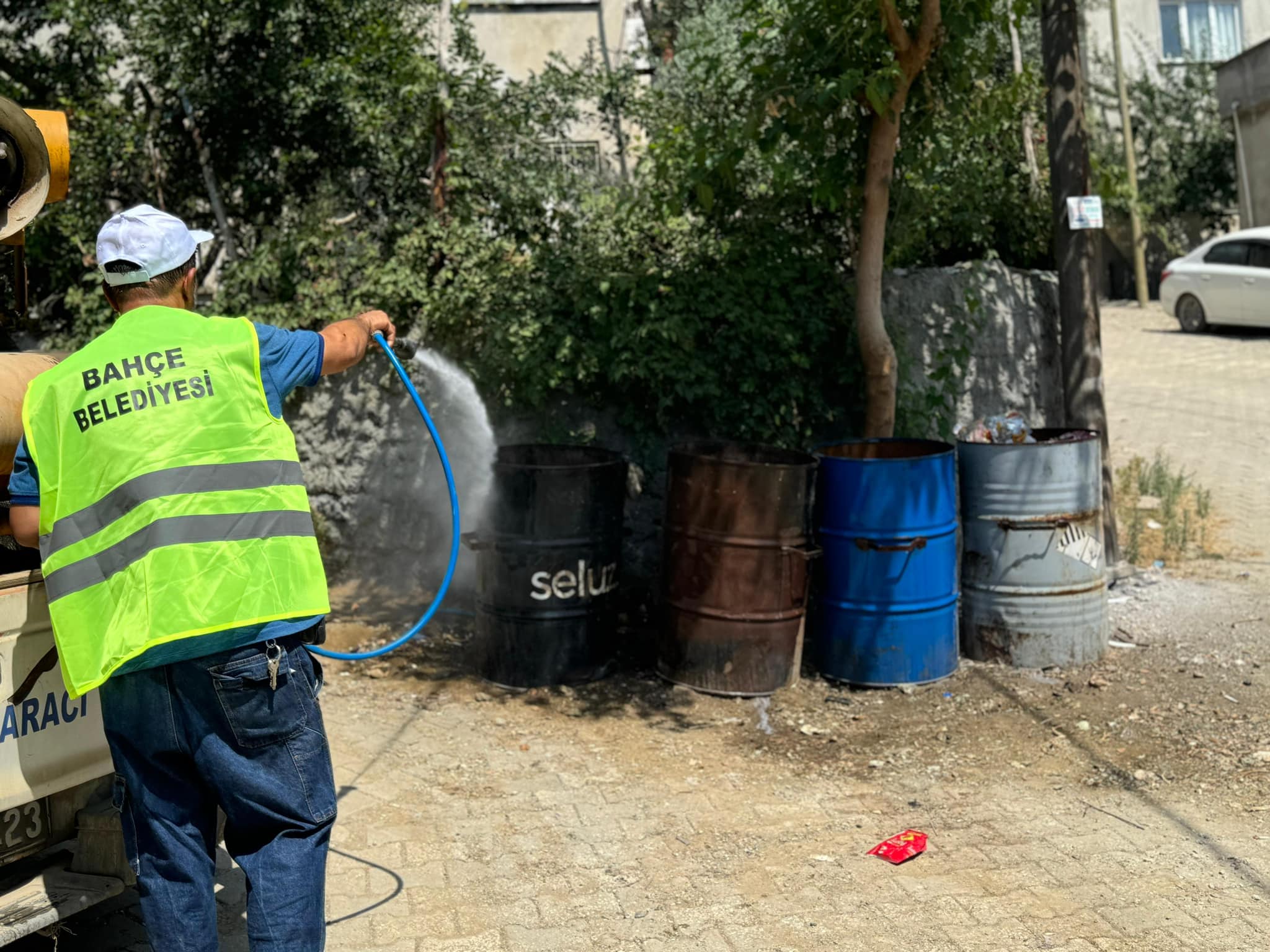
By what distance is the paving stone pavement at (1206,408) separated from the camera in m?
8.78

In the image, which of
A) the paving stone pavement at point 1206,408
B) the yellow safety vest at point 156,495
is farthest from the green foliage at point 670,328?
the yellow safety vest at point 156,495

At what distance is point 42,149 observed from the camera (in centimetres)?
332

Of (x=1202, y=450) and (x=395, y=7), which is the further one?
(x=1202, y=450)

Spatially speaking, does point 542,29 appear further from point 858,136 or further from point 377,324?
point 377,324

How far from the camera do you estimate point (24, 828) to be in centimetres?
298

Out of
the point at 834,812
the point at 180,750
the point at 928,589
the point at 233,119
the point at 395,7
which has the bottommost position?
the point at 834,812

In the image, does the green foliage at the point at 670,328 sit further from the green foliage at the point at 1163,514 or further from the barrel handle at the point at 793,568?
the green foliage at the point at 1163,514

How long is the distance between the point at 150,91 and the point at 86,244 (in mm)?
1196

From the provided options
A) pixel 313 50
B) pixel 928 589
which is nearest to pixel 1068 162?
pixel 928 589

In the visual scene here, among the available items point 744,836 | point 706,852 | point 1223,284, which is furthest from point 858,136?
point 1223,284

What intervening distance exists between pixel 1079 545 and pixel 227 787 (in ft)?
14.1

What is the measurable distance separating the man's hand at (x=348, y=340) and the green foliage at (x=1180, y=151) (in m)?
20.0

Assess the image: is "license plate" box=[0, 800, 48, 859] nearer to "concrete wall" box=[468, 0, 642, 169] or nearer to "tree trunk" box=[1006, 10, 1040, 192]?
"tree trunk" box=[1006, 10, 1040, 192]

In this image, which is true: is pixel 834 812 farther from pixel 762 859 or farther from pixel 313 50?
pixel 313 50
